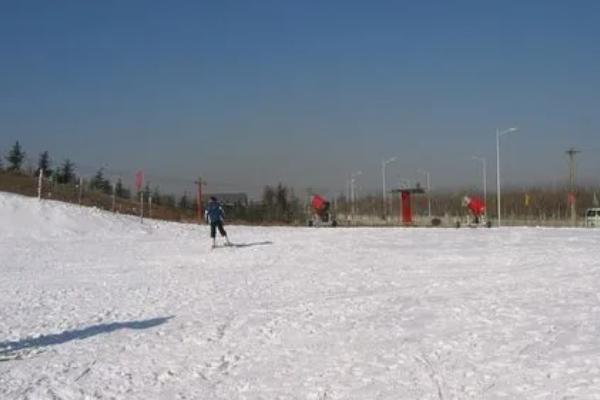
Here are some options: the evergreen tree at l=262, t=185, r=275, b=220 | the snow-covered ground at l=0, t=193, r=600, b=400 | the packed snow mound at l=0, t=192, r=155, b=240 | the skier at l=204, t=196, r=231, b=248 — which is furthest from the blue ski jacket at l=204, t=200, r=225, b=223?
the evergreen tree at l=262, t=185, r=275, b=220

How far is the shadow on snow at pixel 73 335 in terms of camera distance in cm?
1178

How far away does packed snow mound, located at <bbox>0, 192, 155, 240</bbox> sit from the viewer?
36.5 metres

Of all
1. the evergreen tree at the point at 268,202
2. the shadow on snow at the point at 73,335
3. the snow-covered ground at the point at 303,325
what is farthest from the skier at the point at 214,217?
the evergreen tree at the point at 268,202

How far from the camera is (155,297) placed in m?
17.7

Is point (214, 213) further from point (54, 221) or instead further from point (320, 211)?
point (320, 211)

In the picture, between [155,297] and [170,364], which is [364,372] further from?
[155,297]

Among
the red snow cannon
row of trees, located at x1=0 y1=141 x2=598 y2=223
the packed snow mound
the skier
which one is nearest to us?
the skier

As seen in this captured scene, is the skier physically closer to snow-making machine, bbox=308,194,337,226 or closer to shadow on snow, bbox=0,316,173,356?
shadow on snow, bbox=0,316,173,356

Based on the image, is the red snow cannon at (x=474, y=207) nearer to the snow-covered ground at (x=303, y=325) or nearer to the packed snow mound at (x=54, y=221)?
the packed snow mound at (x=54, y=221)

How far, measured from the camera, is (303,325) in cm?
1333

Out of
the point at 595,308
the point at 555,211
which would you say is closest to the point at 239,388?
the point at 595,308

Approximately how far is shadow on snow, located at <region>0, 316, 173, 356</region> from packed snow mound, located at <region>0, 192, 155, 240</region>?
23075 mm

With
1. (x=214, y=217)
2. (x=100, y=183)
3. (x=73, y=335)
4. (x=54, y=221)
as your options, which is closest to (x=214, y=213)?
(x=214, y=217)

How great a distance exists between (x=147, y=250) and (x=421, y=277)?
46.1ft
